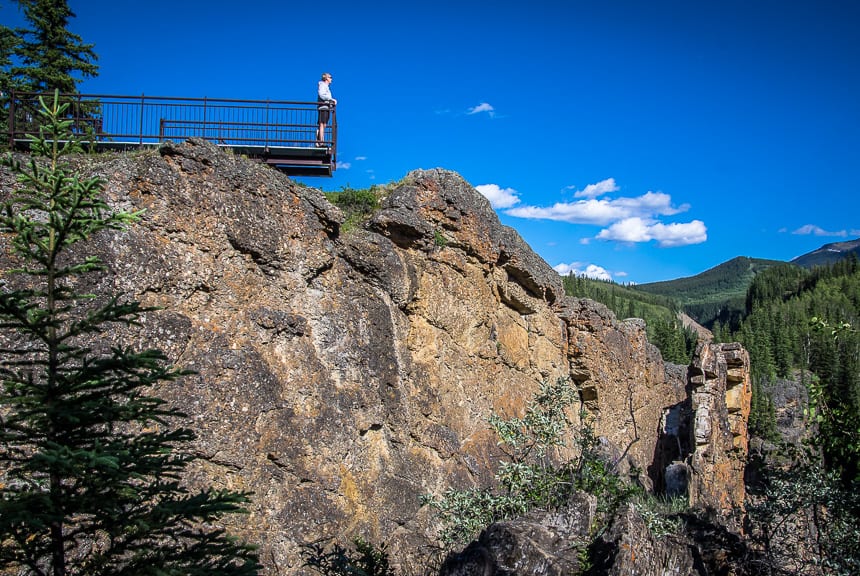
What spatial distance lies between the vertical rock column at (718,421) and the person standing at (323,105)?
59.8ft

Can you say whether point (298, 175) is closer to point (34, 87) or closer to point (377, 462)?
point (377, 462)

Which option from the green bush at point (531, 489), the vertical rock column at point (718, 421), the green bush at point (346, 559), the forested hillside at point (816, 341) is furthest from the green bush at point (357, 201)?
the vertical rock column at point (718, 421)

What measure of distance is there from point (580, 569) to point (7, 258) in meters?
9.23

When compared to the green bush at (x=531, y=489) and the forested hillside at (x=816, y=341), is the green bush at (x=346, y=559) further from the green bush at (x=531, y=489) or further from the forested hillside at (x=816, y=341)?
the forested hillside at (x=816, y=341)

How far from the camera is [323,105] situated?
16016 millimetres

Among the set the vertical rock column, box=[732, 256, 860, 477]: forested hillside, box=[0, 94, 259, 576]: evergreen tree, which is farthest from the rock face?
the vertical rock column

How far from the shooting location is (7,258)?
32.2ft

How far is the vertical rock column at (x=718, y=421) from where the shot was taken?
24.8 metres

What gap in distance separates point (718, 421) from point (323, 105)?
66.8 ft

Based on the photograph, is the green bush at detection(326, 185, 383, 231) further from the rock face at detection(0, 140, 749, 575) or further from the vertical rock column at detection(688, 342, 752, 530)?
the vertical rock column at detection(688, 342, 752, 530)

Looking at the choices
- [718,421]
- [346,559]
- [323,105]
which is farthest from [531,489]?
[718,421]

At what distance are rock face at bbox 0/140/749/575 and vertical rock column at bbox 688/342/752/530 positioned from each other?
30.6ft

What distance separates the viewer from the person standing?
1602cm

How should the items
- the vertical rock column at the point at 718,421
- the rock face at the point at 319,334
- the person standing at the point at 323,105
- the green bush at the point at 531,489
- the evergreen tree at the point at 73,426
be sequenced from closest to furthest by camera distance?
the evergreen tree at the point at 73,426
the rock face at the point at 319,334
the green bush at the point at 531,489
the person standing at the point at 323,105
the vertical rock column at the point at 718,421
